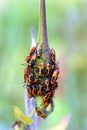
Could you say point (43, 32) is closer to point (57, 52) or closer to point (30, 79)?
point (30, 79)

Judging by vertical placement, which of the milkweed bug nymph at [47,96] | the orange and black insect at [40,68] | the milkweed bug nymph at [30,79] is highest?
the orange and black insect at [40,68]

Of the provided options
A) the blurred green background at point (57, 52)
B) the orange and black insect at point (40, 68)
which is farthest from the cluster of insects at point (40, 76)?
the blurred green background at point (57, 52)

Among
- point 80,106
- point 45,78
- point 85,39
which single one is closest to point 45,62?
point 45,78

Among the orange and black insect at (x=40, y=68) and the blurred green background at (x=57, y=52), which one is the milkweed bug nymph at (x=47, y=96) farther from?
the blurred green background at (x=57, y=52)

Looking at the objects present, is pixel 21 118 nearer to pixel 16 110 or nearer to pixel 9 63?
pixel 16 110

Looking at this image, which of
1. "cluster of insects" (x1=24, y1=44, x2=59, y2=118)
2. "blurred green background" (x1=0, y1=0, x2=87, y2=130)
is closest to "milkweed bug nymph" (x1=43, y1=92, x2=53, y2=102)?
"cluster of insects" (x1=24, y1=44, x2=59, y2=118)
